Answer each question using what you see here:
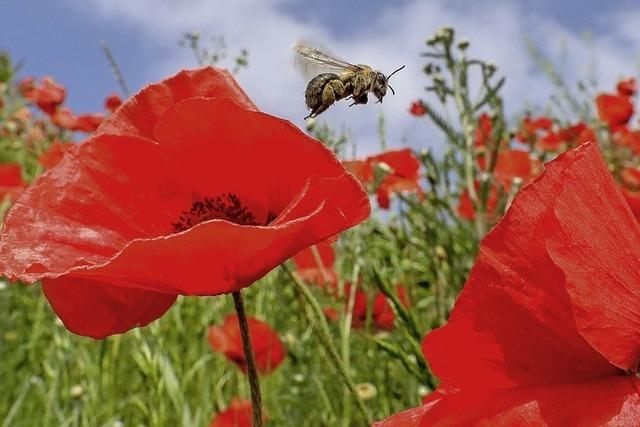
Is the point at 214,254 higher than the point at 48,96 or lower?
lower

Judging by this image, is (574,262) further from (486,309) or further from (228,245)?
(228,245)

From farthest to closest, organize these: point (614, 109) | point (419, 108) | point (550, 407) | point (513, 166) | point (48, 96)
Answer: point (48, 96)
point (614, 109)
point (513, 166)
point (419, 108)
point (550, 407)

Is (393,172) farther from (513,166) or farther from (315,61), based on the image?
(315,61)

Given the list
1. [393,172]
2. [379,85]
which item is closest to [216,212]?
[379,85]

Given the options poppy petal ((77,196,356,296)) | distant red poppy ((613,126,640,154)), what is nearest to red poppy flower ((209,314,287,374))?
poppy petal ((77,196,356,296))

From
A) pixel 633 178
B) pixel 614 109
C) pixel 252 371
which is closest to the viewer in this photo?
pixel 252 371

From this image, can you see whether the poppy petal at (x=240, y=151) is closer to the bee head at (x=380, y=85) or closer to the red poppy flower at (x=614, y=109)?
the bee head at (x=380, y=85)

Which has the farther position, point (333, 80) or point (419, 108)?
point (419, 108)

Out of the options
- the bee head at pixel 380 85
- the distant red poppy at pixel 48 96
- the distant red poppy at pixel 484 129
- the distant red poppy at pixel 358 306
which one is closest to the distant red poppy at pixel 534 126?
the distant red poppy at pixel 484 129
